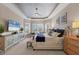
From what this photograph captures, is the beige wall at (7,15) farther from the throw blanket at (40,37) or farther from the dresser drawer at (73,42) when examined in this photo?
the dresser drawer at (73,42)

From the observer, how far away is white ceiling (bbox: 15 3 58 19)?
3.32m

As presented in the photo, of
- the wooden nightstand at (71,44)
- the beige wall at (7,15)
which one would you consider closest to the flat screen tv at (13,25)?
the beige wall at (7,15)

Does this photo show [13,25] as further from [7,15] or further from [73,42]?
[73,42]

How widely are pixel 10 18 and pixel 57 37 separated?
1.36m

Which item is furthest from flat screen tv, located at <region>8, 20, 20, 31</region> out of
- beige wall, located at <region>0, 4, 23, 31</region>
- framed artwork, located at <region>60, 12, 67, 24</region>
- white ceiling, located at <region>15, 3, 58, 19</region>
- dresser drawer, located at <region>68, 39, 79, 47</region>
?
dresser drawer, located at <region>68, 39, 79, 47</region>

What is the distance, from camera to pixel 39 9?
348 cm

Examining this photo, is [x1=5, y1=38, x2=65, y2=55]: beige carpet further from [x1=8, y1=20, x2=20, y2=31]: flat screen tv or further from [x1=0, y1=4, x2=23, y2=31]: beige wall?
[x1=0, y1=4, x2=23, y2=31]: beige wall

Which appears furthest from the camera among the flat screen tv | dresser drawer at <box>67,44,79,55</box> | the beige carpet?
the flat screen tv

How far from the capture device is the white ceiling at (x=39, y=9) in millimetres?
3320

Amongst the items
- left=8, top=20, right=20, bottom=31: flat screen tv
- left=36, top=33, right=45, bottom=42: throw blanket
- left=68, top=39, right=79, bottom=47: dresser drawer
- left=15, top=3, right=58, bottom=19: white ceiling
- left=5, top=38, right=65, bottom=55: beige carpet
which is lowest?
left=5, top=38, right=65, bottom=55: beige carpet

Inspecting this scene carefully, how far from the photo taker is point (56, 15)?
11.8ft

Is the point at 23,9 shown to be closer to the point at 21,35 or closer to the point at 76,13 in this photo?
the point at 21,35

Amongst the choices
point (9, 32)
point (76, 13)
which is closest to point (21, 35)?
point (9, 32)
